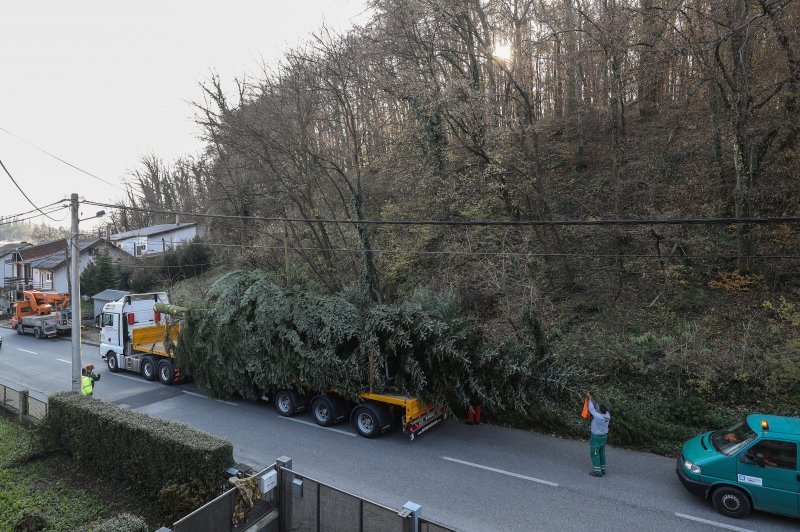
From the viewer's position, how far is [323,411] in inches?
484

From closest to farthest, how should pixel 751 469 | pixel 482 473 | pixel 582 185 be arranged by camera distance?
pixel 751 469 < pixel 482 473 < pixel 582 185

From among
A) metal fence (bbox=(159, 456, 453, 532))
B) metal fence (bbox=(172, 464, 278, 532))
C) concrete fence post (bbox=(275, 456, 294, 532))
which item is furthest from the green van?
metal fence (bbox=(172, 464, 278, 532))

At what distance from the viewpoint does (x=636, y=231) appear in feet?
50.6

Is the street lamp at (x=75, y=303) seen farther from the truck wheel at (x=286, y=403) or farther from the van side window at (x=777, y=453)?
the van side window at (x=777, y=453)

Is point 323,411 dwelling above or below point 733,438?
below

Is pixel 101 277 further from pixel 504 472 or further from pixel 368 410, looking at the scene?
pixel 504 472

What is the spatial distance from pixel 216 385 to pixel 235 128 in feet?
32.3

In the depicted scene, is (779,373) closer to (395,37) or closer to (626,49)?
(626,49)

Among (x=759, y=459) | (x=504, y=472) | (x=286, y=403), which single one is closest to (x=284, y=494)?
(x=504, y=472)

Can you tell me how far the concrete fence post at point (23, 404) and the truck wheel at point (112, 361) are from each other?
5.71m

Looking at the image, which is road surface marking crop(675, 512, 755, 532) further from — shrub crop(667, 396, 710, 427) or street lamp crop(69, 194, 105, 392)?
street lamp crop(69, 194, 105, 392)

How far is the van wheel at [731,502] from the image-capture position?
7.66m

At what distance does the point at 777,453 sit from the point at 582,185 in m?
14.6

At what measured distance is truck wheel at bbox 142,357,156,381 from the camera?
55.9ft
